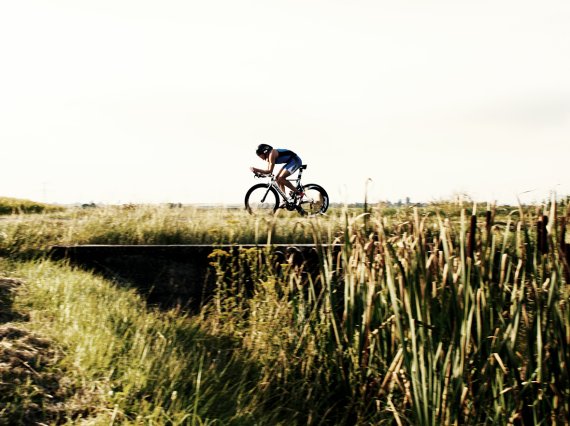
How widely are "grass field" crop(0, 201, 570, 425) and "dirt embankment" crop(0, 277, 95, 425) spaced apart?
0.01 metres

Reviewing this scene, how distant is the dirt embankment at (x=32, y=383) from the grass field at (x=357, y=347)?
1 centimetres

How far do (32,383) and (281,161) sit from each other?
750 centimetres

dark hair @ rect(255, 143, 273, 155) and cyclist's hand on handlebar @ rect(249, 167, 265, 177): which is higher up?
dark hair @ rect(255, 143, 273, 155)

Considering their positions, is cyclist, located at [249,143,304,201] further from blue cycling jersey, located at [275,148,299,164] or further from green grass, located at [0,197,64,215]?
green grass, located at [0,197,64,215]

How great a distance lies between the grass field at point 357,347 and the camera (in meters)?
4.02

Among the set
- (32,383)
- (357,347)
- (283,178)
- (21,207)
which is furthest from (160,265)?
(21,207)

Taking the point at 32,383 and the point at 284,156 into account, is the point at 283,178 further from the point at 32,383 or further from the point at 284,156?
the point at 32,383

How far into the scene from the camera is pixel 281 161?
11375 mm

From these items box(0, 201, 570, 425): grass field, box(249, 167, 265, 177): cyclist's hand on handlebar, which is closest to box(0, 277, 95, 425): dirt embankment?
box(0, 201, 570, 425): grass field

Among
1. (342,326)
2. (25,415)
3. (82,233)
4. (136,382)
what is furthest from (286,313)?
(82,233)

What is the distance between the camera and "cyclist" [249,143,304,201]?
1113 centimetres

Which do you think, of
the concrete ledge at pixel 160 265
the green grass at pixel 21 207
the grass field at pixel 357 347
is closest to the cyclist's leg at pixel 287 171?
the concrete ledge at pixel 160 265

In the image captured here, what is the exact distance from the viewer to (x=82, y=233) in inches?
318

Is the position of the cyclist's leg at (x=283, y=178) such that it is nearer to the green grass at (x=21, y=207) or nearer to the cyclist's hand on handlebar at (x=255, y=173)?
the cyclist's hand on handlebar at (x=255, y=173)
